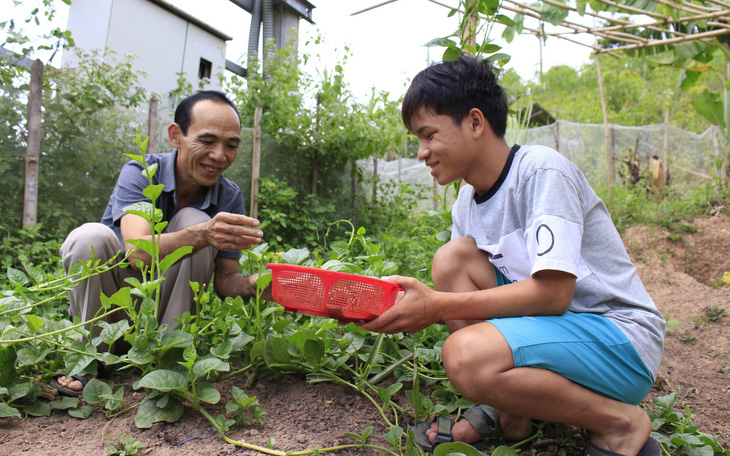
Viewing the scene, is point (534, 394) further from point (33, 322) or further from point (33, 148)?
point (33, 148)

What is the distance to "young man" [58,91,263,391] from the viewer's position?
155 cm

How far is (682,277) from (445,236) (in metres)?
2.53

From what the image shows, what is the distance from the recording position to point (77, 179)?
3721mm

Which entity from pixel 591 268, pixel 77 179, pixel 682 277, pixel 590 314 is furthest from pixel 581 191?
pixel 77 179

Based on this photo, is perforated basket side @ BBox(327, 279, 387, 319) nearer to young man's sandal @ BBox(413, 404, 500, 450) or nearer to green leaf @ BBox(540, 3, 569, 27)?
young man's sandal @ BBox(413, 404, 500, 450)

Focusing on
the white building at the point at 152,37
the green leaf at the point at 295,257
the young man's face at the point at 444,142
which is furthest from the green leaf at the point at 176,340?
the white building at the point at 152,37

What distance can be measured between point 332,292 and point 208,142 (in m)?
0.95

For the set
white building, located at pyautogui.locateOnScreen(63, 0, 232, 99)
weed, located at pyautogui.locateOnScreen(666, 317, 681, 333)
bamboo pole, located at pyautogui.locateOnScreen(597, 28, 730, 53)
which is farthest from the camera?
white building, located at pyautogui.locateOnScreen(63, 0, 232, 99)

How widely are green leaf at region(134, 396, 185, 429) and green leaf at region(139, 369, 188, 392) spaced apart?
0.09m

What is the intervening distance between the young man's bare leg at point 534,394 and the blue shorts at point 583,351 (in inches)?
0.8

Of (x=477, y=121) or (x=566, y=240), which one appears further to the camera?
(x=477, y=121)

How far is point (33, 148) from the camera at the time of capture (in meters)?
3.40

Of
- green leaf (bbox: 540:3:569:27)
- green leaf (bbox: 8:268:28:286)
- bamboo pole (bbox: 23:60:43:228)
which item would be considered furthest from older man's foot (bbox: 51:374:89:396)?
green leaf (bbox: 540:3:569:27)

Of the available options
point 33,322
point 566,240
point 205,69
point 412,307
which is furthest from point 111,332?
point 205,69
